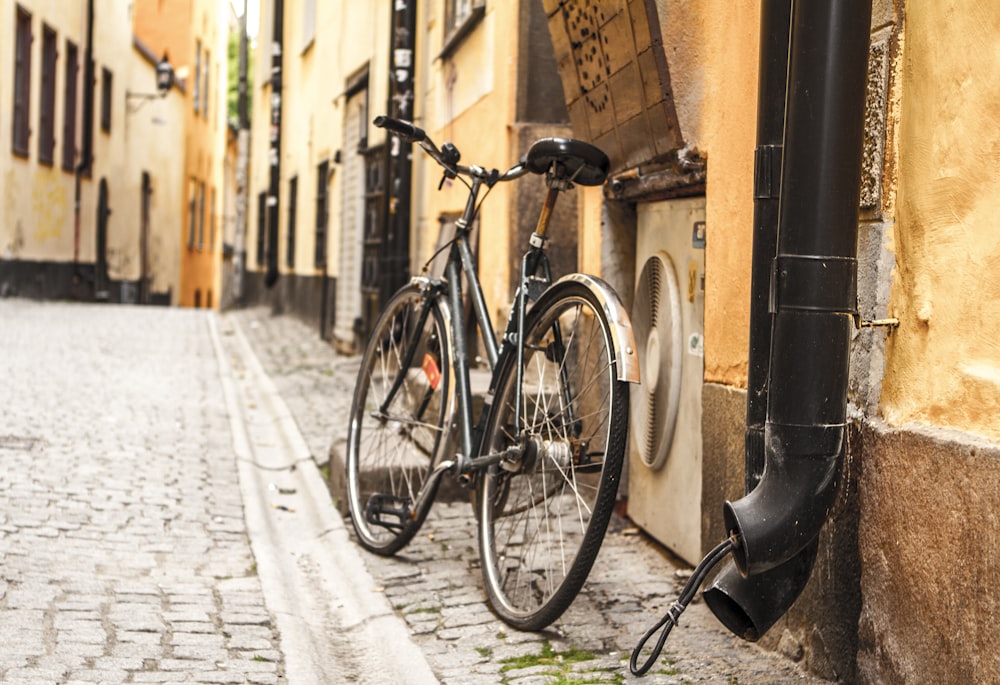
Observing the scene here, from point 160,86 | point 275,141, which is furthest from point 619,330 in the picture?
point 160,86

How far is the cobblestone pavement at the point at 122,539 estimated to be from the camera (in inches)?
137

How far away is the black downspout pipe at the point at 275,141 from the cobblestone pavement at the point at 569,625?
15613 millimetres

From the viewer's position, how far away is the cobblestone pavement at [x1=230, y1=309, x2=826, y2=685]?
3.40 metres

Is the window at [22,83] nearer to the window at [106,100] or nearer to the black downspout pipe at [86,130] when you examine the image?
the black downspout pipe at [86,130]

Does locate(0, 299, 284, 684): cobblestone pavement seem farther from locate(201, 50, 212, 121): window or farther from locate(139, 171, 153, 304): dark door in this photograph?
locate(201, 50, 212, 121): window

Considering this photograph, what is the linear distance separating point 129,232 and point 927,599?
28.4 m

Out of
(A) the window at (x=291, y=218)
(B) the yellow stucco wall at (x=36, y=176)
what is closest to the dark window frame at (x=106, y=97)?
(B) the yellow stucco wall at (x=36, y=176)

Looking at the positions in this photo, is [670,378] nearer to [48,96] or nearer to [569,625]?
[569,625]

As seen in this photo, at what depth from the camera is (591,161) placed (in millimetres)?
3914

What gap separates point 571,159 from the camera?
12.8ft

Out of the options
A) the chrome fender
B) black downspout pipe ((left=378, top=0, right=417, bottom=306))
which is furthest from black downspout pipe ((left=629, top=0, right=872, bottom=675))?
black downspout pipe ((left=378, top=0, right=417, bottom=306))

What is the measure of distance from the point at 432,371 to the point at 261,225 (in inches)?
843

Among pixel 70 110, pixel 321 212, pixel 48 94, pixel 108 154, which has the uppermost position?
pixel 48 94

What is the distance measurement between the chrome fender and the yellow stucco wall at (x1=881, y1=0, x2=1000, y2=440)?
673mm
